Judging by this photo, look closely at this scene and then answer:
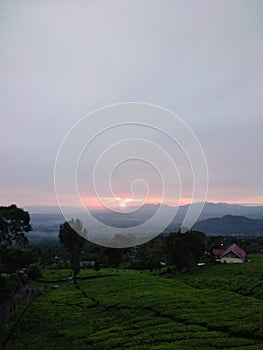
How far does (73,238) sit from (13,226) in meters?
14.0

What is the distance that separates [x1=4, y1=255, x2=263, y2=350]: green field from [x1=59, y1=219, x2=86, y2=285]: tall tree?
497 inches

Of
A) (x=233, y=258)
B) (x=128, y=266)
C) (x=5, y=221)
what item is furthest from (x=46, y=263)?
(x=5, y=221)

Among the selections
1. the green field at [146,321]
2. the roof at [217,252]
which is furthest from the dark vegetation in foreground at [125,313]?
the roof at [217,252]

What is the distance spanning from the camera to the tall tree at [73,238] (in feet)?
152

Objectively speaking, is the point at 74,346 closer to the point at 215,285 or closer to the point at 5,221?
the point at 5,221

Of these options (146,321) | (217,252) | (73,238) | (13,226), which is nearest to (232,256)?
(217,252)

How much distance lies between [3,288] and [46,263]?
4184 centimetres

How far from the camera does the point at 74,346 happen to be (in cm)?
1772

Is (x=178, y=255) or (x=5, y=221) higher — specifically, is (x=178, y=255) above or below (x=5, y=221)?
below

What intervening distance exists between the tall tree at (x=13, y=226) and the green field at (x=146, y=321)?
552cm

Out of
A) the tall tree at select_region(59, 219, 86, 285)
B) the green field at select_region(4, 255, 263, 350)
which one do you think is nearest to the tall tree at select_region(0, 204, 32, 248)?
the green field at select_region(4, 255, 263, 350)

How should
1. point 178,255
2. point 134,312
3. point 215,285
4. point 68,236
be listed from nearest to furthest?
1. point 134,312
2. point 215,285
3. point 68,236
4. point 178,255

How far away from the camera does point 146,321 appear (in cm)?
2092

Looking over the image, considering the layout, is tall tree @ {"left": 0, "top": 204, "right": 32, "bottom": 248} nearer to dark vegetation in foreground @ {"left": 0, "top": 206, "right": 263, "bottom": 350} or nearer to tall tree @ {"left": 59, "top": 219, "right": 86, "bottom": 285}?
dark vegetation in foreground @ {"left": 0, "top": 206, "right": 263, "bottom": 350}
